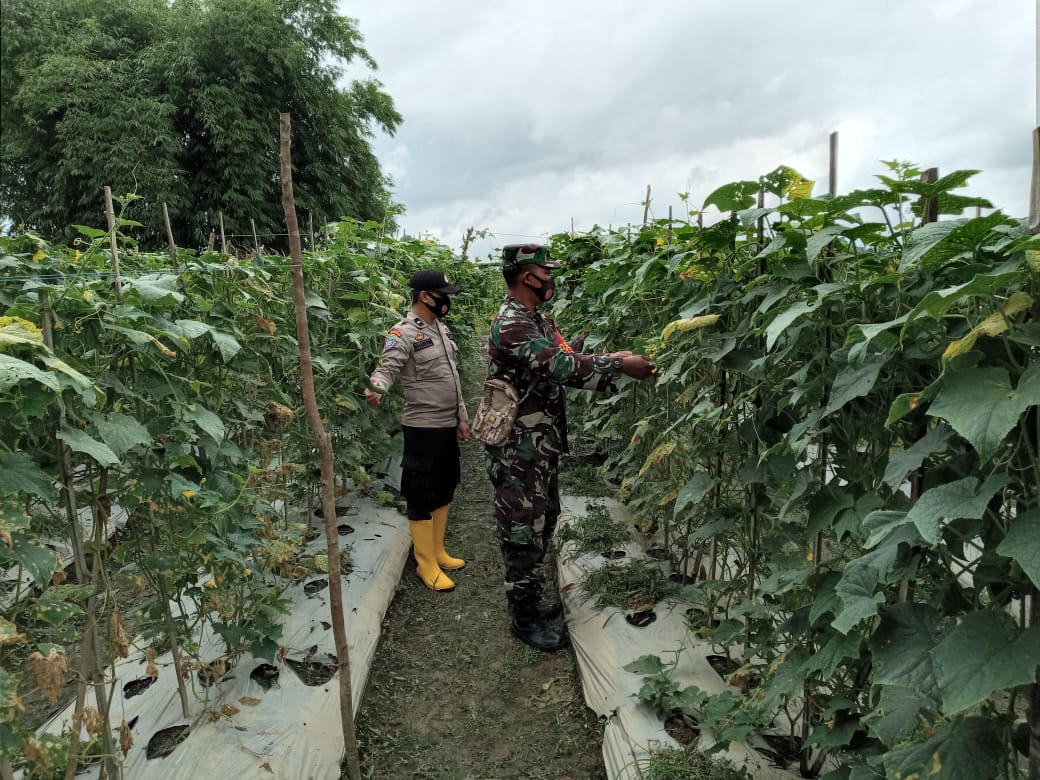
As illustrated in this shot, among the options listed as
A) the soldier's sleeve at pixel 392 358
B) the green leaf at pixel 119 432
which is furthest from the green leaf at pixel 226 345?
the soldier's sleeve at pixel 392 358

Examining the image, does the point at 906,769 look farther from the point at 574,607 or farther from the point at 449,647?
the point at 449,647

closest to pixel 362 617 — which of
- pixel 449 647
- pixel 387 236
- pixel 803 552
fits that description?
pixel 449 647

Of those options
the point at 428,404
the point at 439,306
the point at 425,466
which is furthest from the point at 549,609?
the point at 439,306

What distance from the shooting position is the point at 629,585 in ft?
10.5

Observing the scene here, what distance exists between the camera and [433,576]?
3861 mm

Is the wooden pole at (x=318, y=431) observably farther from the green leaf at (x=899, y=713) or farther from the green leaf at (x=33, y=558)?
the green leaf at (x=899, y=713)

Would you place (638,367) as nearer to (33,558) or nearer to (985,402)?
(985,402)

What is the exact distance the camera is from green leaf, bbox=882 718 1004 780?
111 cm

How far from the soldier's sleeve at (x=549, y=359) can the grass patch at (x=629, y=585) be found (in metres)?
0.96

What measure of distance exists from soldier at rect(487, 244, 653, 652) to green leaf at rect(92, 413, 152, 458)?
1671mm

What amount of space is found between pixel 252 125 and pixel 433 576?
14.7 m

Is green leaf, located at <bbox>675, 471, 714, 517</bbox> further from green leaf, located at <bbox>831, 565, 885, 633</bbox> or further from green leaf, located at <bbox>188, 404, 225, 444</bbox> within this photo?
green leaf, located at <bbox>188, 404, 225, 444</bbox>

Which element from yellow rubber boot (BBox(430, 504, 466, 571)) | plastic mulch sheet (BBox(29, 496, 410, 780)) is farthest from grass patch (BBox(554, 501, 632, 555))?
plastic mulch sheet (BBox(29, 496, 410, 780))

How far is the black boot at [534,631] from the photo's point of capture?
126 inches
